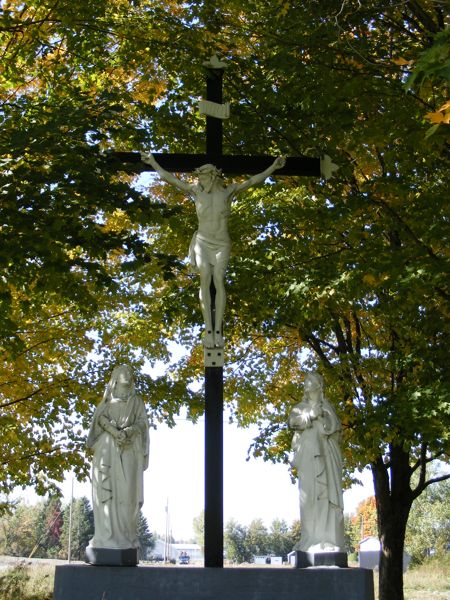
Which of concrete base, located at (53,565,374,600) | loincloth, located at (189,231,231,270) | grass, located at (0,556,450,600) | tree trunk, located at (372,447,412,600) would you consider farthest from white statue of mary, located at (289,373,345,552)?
grass, located at (0,556,450,600)

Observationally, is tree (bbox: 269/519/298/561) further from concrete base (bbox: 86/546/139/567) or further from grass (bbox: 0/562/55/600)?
concrete base (bbox: 86/546/139/567)

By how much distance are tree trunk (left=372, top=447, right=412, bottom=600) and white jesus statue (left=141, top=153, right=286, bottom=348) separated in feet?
25.9

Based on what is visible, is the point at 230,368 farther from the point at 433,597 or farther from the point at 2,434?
the point at 433,597

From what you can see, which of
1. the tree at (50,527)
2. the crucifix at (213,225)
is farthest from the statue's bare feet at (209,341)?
the tree at (50,527)

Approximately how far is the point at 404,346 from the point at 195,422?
4062 millimetres

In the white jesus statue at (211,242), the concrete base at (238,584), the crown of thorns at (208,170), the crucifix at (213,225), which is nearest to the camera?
the concrete base at (238,584)

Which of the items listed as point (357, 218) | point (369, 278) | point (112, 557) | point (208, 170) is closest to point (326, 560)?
point (112, 557)

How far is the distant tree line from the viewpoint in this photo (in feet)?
164

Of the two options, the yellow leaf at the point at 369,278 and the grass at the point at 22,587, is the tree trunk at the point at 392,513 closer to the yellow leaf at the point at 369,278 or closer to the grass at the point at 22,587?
the yellow leaf at the point at 369,278

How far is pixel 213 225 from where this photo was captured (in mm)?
7551

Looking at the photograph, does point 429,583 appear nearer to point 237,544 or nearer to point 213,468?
point 213,468

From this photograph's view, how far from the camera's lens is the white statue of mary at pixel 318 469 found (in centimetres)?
684

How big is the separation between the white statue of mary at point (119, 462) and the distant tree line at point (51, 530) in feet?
128

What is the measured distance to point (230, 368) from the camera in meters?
16.9
